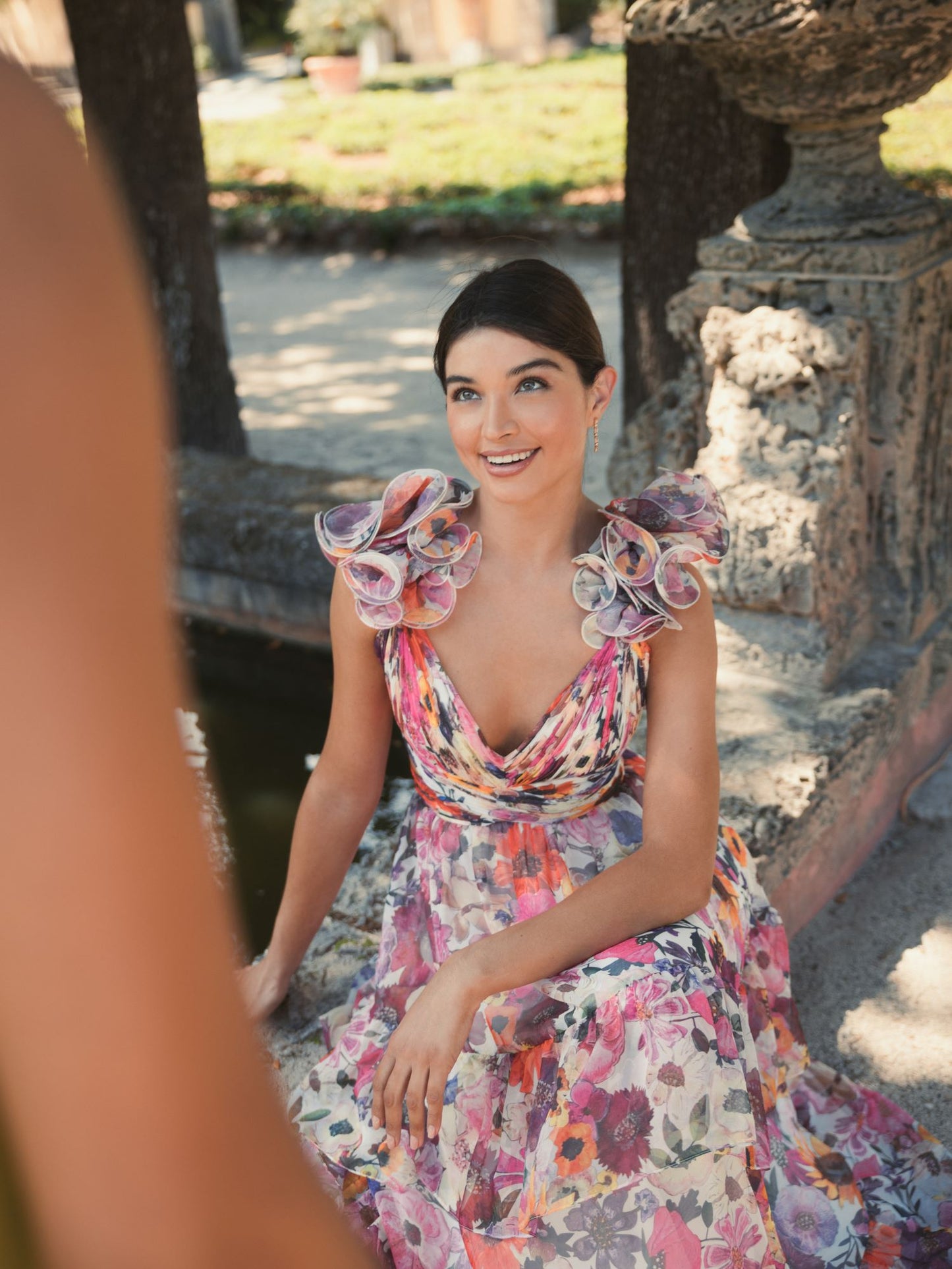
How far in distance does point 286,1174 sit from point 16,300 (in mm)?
350

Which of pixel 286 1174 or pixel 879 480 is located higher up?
pixel 286 1174

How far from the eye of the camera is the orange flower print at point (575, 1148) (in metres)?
1.71

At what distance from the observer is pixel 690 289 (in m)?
3.15

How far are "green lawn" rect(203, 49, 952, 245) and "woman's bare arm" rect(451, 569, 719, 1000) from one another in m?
9.82

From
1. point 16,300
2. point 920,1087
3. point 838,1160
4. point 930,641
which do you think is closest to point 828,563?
point 930,641

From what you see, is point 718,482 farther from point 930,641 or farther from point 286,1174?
point 286,1174

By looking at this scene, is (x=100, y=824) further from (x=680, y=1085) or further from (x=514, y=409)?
Result: (x=514, y=409)

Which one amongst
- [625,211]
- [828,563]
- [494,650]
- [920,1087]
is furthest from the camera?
[625,211]

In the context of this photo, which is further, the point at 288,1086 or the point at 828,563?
the point at 828,563

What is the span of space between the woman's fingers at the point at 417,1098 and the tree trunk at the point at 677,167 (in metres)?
3.64

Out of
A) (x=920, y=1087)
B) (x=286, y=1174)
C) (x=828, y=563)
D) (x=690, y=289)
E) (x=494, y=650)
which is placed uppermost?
(x=286, y=1174)

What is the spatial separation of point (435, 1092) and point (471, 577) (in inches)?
31.7

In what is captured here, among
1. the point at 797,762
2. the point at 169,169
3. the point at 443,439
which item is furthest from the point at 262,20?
the point at 797,762

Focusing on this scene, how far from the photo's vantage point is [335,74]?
2255 cm
